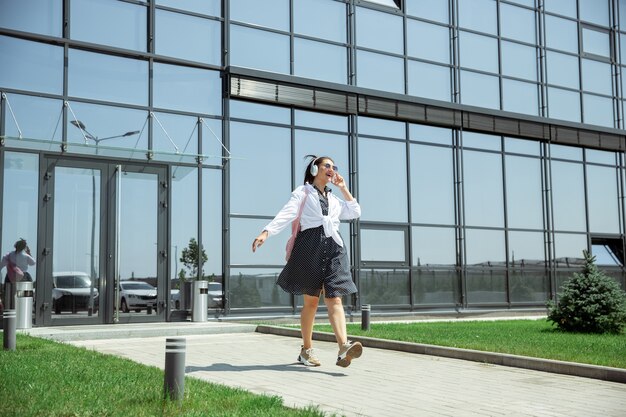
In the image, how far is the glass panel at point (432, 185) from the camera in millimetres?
18562

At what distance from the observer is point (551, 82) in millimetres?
21359

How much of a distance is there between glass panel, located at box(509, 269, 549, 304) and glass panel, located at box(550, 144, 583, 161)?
340 centimetres

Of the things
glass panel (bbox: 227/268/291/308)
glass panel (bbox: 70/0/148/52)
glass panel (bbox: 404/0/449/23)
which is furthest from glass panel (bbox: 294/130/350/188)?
glass panel (bbox: 404/0/449/23)

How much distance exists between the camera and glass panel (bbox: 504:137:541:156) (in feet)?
66.9

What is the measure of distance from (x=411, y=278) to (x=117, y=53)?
8.46 meters

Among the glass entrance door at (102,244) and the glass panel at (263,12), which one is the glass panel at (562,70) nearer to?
the glass panel at (263,12)

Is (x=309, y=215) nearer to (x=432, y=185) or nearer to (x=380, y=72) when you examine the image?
(x=380, y=72)

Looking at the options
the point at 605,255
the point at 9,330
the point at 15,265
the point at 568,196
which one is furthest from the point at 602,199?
the point at 9,330

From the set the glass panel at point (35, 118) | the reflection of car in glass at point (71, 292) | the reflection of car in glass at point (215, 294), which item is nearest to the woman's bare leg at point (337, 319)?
the reflection of car in glass at point (71, 292)

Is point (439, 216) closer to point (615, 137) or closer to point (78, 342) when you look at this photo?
point (615, 137)

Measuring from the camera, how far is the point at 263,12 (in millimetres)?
16953

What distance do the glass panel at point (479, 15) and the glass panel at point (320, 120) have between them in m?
4.95

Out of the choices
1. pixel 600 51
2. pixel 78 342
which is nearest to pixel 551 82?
pixel 600 51

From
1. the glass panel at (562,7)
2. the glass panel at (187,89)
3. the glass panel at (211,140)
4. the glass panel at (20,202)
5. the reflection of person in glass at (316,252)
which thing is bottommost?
the reflection of person in glass at (316,252)
